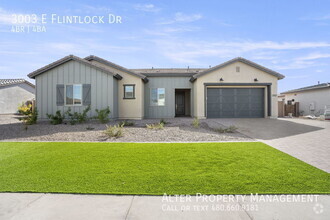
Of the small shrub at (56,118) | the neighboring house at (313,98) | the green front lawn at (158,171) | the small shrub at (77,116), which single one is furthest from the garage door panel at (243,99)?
Result: the small shrub at (56,118)

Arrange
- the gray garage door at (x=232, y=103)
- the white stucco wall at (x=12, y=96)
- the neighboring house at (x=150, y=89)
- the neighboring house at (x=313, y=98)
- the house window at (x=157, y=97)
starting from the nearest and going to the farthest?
the neighboring house at (x=150, y=89)
the gray garage door at (x=232, y=103)
the house window at (x=157, y=97)
the neighboring house at (x=313, y=98)
the white stucco wall at (x=12, y=96)

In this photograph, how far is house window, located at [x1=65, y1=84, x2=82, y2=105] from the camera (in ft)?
40.0

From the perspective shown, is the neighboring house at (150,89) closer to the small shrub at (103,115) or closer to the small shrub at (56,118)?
the small shrub at (103,115)

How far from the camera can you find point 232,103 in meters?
14.6

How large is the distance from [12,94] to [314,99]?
36033 mm

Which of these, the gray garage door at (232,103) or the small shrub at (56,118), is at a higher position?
the gray garage door at (232,103)

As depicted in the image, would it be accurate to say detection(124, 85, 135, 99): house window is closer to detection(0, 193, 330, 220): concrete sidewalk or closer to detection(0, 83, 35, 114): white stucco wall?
detection(0, 193, 330, 220): concrete sidewalk

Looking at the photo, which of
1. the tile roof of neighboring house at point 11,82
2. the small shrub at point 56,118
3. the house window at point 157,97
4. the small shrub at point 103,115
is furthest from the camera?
the tile roof of neighboring house at point 11,82

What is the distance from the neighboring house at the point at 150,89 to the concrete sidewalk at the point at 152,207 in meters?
9.92

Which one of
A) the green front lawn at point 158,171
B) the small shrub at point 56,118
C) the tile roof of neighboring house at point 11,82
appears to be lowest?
the green front lawn at point 158,171

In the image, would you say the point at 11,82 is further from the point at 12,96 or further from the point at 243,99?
the point at 243,99

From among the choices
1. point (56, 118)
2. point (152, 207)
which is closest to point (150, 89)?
point (56, 118)

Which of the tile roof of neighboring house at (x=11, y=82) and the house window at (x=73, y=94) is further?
the tile roof of neighboring house at (x=11, y=82)

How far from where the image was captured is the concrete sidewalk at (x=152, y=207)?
2363 mm
